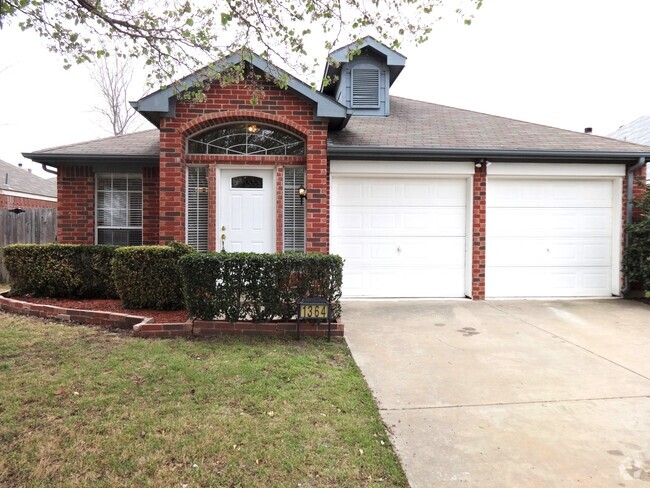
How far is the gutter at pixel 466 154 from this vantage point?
7.52 metres

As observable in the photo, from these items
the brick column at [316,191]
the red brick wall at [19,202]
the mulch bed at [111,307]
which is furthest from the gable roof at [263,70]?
the red brick wall at [19,202]

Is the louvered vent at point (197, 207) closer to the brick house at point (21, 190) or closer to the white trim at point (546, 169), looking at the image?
the white trim at point (546, 169)

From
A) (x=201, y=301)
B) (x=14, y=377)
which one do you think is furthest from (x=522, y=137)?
(x=14, y=377)

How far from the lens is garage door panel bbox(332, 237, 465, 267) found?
805cm

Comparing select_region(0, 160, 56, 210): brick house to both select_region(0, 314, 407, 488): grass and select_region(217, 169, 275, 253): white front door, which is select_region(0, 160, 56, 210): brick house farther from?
select_region(0, 314, 407, 488): grass

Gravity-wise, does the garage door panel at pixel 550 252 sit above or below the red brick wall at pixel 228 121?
below

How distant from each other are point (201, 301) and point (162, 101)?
3796mm

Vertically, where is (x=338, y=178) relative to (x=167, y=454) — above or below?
above

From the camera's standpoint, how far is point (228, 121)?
24.6ft

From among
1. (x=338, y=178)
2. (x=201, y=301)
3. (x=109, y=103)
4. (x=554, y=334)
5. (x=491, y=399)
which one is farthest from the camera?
(x=109, y=103)

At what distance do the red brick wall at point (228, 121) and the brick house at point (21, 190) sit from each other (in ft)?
54.8

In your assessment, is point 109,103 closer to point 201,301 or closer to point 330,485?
point 201,301

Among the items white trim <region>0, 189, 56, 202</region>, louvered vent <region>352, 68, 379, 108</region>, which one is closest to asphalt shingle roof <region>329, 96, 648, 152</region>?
louvered vent <region>352, 68, 379, 108</region>

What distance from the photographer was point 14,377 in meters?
3.83
